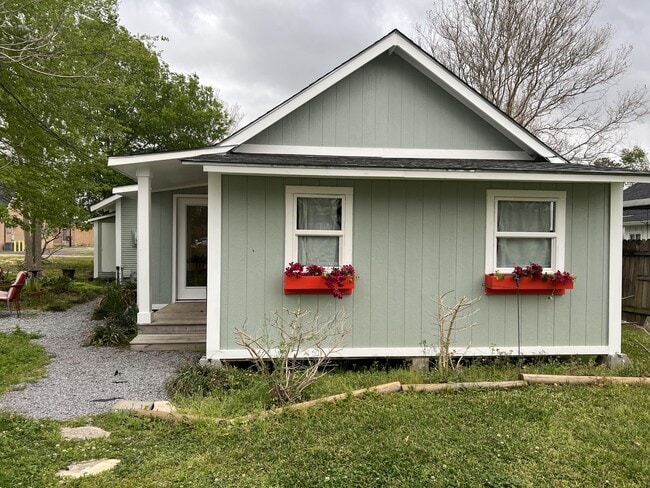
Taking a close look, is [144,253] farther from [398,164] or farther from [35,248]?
[35,248]

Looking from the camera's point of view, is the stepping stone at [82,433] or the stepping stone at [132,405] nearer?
the stepping stone at [82,433]

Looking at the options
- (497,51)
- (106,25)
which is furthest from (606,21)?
(106,25)

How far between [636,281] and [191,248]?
950 cm

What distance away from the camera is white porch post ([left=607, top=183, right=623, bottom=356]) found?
18.6ft

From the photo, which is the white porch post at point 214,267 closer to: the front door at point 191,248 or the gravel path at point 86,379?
the gravel path at point 86,379

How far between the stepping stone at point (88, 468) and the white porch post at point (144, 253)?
3.65m

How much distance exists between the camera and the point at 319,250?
217 inches

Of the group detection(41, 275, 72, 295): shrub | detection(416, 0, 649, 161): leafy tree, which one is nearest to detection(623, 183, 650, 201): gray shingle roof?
detection(416, 0, 649, 161): leafy tree

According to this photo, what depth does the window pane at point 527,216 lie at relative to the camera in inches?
224

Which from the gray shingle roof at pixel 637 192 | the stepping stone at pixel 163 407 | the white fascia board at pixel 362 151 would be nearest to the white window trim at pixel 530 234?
the white fascia board at pixel 362 151

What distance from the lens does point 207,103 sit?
840 inches

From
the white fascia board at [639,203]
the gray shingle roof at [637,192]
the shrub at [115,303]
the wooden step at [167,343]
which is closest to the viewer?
the wooden step at [167,343]

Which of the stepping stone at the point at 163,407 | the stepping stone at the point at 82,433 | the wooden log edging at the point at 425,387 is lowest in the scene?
the stepping stone at the point at 82,433

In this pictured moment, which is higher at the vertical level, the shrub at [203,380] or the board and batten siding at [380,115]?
the board and batten siding at [380,115]
